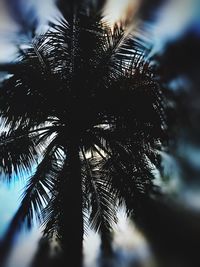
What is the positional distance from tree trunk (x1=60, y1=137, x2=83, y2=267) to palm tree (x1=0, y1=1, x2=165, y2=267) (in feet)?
0.07

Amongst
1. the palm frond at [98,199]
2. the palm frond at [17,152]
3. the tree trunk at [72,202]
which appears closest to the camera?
the tree trunk at [72,202]

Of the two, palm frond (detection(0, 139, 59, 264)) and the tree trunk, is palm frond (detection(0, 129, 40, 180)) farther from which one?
the tree trunk

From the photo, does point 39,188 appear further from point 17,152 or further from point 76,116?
point 76,116

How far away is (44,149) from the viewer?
776 centimetres

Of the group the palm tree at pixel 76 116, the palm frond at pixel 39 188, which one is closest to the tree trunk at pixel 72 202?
the palm tree at pixel 76 116

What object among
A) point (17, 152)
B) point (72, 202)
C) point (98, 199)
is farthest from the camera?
point (98, 199)

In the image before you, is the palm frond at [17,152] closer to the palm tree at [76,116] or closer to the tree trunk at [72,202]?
the palm tree at [76,116]

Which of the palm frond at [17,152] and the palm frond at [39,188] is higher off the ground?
the palm frond at [17,152]

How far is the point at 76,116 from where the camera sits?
6.91m

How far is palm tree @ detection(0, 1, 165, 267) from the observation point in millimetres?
6547

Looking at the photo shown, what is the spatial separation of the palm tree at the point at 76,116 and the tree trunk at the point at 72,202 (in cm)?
2

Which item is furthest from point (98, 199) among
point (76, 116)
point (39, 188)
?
point (76, 116)

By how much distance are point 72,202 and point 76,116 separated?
164 cm

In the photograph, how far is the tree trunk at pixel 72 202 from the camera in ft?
19.3
